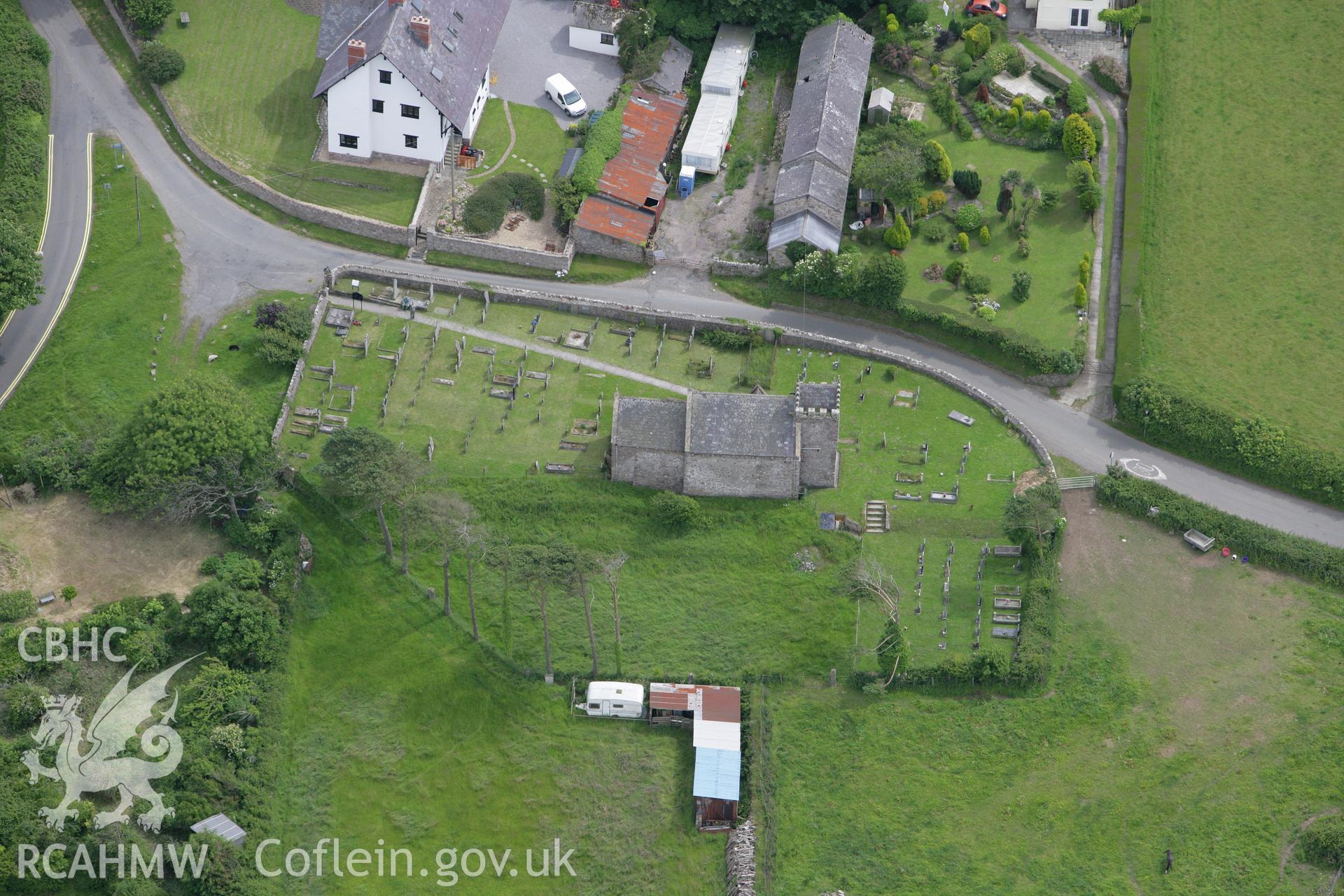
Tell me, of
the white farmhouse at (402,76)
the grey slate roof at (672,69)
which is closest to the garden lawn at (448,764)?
the white farmhouse at (402,76)

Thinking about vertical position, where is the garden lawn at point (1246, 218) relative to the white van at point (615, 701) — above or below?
above

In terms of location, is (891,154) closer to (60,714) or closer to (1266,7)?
(1266,7)

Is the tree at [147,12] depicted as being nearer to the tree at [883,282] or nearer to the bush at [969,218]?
the tree at [883,282]

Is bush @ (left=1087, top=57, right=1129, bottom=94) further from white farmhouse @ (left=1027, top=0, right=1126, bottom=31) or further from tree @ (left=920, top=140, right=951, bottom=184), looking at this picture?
tree @ (left=920, top=140, right=951, bottom=184)

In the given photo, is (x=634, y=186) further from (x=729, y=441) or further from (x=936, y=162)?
(x=729, y=441)

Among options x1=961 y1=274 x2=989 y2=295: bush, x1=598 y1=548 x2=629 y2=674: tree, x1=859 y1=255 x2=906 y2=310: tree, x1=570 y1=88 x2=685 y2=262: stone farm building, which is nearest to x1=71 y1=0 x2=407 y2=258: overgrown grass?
x1=570 y1=88 x2=685 y2=262: stone farm building
